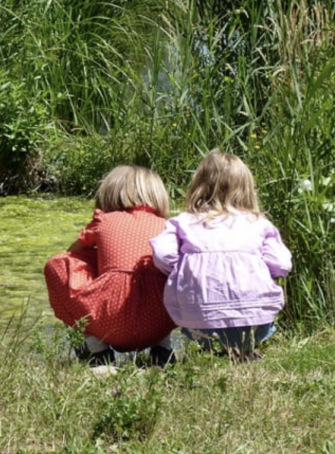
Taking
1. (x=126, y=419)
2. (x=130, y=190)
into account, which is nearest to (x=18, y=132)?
(x=130, y=190)

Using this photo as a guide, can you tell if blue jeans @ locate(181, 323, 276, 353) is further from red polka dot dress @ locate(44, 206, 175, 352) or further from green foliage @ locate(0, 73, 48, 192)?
green foliage @ locate(0, 73, 48, 192)

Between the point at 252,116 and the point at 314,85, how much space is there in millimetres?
1003

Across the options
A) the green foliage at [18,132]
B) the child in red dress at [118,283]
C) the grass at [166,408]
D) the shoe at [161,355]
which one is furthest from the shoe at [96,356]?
the green foliage at [18,132]

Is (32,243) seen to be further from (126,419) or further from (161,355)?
(126,419)

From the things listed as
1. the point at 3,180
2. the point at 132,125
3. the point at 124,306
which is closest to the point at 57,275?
the point at 124,306

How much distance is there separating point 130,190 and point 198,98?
223cm

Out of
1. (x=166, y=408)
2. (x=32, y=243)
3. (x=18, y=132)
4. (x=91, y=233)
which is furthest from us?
(x=18, y=132)

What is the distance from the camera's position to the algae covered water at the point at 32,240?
5863 mm

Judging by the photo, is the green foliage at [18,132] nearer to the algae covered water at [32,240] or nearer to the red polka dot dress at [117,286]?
the algae covered water at [32,240]

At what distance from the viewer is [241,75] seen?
6.30m

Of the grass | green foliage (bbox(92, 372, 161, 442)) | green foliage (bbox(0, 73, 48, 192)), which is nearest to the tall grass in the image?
green foliage (bbox(0, 73, 48, 192))

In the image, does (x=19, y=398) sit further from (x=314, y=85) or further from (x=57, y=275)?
(x=314, y=85)

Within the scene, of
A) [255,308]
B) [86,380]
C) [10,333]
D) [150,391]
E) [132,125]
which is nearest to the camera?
[150,391]

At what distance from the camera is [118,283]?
4.58 metres
